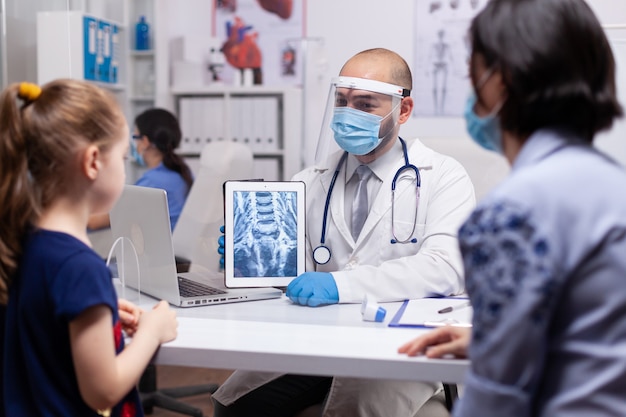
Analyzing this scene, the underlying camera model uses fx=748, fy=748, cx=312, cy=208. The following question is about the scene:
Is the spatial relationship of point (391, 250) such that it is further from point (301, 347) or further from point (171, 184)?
point (171, 184)

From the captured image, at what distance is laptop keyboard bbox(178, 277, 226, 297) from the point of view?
5.44ft

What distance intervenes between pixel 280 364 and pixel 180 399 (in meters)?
2.17

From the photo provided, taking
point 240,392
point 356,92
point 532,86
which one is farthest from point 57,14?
point 532,86

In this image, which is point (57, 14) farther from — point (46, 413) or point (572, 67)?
point (572, 67)

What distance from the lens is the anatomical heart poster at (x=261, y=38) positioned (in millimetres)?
4801

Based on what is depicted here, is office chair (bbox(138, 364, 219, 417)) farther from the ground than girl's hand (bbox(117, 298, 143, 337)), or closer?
closer

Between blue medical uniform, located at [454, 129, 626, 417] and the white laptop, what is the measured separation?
87 centimetres

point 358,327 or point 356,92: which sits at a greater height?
point 356,92

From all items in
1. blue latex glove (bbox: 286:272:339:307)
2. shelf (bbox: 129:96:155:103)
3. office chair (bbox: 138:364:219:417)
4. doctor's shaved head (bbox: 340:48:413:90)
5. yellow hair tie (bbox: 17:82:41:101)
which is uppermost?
doctor's shaved head (bbox: 340:48:413:90)

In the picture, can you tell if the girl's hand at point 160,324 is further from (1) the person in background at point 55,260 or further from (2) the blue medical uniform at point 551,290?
(2) the blue medical uniform at point 551,290

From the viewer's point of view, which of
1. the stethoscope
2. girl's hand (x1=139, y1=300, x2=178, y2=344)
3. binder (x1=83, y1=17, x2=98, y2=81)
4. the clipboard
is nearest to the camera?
girl's hand (x1=139, y1=300, x2=178, y2=344)

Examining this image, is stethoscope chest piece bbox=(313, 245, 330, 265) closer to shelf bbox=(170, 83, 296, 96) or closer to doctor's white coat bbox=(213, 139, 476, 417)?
doctor's white coat bbox=(213, 139, 476, 417)

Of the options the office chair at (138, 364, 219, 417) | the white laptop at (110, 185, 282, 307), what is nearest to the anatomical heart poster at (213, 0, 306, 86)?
the office chair at (138, 364, 219, 417)

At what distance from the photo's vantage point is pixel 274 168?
4.54 m
